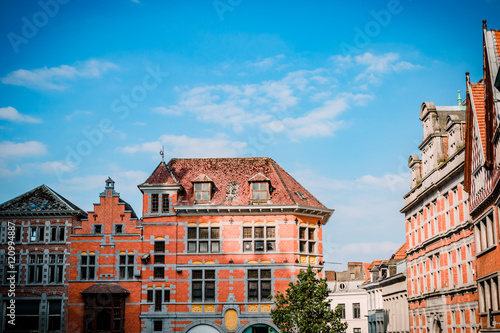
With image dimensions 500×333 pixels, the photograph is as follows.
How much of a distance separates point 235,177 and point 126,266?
10053 millimetres

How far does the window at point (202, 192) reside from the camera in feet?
146

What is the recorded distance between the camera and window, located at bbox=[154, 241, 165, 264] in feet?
142

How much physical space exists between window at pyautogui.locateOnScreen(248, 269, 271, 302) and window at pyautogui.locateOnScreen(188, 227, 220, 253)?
316 centimetres

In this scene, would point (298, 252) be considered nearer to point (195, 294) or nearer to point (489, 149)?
point (195, 294)

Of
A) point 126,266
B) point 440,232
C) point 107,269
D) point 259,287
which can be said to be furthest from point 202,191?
point 440,232

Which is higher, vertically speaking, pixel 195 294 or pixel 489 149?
pixel 489 149

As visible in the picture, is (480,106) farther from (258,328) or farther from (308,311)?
(258,328)

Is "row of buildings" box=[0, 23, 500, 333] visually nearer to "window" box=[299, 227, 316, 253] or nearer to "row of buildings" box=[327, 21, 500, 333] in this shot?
"window" box=[299, 227, 316, 253]

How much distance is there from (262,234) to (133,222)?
30.2ft

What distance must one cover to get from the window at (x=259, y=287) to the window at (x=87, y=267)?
11.1 meters

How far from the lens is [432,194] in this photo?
4000 centimetres

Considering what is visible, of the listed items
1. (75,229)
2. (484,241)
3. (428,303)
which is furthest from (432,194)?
(75,229)

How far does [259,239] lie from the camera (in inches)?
1699

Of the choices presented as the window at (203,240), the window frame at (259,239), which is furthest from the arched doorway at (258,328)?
the window at (203,240)
